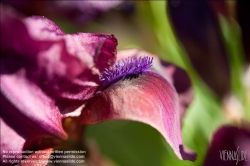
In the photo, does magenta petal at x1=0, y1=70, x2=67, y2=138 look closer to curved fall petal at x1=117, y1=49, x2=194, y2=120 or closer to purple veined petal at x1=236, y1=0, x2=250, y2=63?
curved fall petal at x1=117, y1=49, x2=194, y2=120

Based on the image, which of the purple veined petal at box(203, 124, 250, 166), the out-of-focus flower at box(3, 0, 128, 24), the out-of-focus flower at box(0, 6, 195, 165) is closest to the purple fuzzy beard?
the out-of-focus flower at box(0, 6, 195, 165)

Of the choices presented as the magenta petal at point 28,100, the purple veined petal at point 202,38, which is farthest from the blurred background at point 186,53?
the magenta petal at point 28,100

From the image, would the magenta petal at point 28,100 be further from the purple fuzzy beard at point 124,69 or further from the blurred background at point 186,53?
the blurred background at point 186,53

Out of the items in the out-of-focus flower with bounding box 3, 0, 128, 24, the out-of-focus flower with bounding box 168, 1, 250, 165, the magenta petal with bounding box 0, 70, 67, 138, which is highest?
the out-of-focus flower with bounding box 3, 0, 128, 24

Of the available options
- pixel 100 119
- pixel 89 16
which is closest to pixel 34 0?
pixel 89 16

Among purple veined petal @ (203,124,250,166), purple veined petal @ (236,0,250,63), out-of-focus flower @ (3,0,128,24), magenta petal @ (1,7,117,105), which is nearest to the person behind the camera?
magenta petal @ (1,7,117,105)

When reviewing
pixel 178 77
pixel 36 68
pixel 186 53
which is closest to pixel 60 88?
pixel 36 68

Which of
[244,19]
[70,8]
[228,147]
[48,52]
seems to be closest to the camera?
[48,52]

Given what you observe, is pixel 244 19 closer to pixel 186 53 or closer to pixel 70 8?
pixel 186 53
